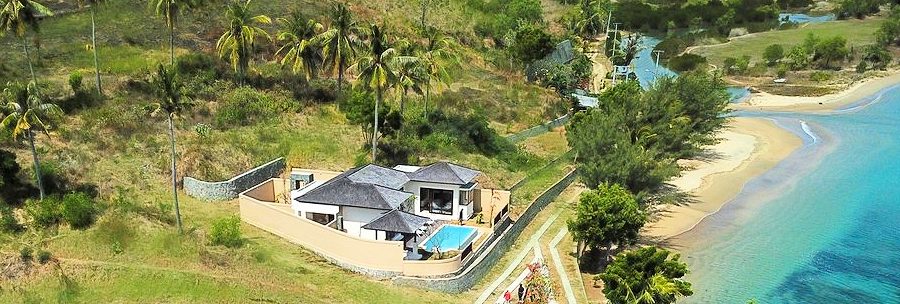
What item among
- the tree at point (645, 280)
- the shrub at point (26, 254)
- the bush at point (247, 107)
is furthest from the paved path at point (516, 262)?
the bush at point (247, 107)

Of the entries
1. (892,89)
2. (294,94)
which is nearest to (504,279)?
(294,94)

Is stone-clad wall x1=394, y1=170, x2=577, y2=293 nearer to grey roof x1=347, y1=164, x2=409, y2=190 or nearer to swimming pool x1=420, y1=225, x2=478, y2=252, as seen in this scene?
swimming pool x1=420, y1=225, x2=478, y2=252

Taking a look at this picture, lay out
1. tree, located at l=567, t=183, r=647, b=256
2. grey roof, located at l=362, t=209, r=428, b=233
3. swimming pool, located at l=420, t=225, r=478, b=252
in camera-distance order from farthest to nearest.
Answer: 1. tree, located at l=567, t=183, r=647, b=256
2. swimming pool, located at l=420, t=225, r=478, b=252
3. grey roof, located at l=362, t=209, r=428, b=233

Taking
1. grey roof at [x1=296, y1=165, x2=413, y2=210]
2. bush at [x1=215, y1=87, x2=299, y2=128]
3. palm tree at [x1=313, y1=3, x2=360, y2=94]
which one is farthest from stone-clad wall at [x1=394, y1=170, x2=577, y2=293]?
bush at [x1=215, y1=87, x2=299, y2=128]

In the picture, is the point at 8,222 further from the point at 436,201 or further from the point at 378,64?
the point at 436,201

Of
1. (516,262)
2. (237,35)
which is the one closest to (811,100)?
(516,262)

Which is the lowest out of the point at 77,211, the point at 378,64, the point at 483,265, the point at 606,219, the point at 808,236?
the point at 808,236

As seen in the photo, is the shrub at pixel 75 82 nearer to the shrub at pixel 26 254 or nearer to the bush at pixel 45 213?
the bush at pixel 45 213
